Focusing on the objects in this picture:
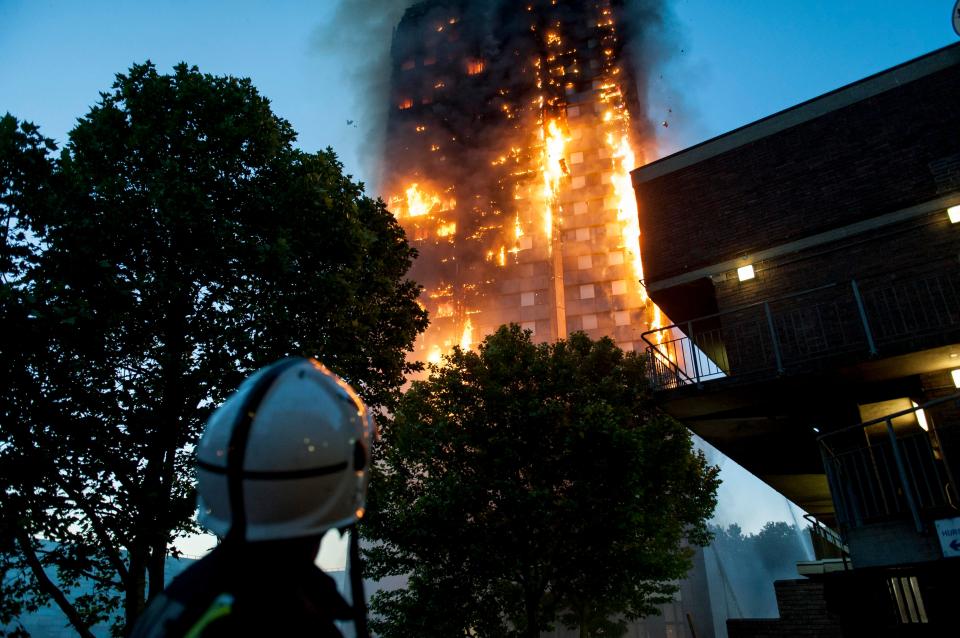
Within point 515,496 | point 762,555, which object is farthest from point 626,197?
point 762,555

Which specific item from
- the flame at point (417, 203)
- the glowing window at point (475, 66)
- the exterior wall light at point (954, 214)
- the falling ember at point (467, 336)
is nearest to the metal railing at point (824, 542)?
the exterior wall light at point (954, 214)

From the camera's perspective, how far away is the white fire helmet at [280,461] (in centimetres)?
146

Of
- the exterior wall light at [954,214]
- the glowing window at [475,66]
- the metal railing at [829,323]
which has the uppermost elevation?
the glowing window at [475,66]

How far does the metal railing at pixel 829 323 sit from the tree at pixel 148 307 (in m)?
8.77

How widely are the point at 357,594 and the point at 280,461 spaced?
1.70ft

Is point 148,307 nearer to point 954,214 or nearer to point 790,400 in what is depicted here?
point 790,400

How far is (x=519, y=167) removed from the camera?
255 feet

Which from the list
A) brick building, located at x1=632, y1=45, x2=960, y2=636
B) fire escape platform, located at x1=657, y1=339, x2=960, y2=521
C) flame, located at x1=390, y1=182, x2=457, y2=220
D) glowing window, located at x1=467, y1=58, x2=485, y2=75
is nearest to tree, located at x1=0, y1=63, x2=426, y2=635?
fire escape platform, located at x1=657, y1=339, x2=960, y2=521

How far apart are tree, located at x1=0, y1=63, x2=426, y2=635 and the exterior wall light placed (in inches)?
548

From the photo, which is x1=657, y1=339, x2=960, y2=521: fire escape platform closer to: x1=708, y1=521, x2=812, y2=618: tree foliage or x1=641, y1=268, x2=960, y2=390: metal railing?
x1=641, y1=268, x2=960, y2=390: metal railing

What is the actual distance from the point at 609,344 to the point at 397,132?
79466 mm

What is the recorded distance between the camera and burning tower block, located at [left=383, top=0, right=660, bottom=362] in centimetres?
6762

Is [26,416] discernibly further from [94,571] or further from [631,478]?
[631,478]

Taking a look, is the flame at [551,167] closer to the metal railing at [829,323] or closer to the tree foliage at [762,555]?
the metal railing at [829,323]
